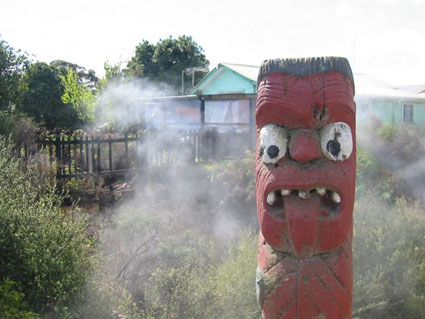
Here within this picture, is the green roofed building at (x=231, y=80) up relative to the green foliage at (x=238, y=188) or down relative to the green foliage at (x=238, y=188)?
up

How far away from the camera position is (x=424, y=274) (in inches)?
258

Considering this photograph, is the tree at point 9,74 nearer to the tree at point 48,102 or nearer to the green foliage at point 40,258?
the green foliage at point 40,258

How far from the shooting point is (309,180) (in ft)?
9.64

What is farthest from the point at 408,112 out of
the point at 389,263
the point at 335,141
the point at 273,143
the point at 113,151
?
the point at 273,143

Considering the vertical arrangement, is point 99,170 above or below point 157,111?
below

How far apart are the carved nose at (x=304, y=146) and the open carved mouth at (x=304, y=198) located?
0.22m

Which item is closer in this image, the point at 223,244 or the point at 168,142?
the point at 223,244

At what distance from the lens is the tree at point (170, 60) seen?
111 ft

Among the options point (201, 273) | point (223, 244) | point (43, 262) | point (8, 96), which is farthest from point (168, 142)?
point (43, 262)

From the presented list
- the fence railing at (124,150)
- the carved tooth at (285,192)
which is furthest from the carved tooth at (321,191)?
the fence railing at (124,150)

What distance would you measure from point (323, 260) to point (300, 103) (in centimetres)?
110

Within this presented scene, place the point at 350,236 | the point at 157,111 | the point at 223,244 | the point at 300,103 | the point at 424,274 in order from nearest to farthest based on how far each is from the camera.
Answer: the point at 300,103, the point at 350,236, the point at 424,274, the point at 223,244, the point at 157,111

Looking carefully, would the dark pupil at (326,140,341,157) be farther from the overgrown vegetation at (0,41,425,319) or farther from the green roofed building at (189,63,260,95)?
the green roofed building at (189,63,260,95)

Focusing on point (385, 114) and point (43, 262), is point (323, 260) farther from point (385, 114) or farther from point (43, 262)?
point (385, 114)
